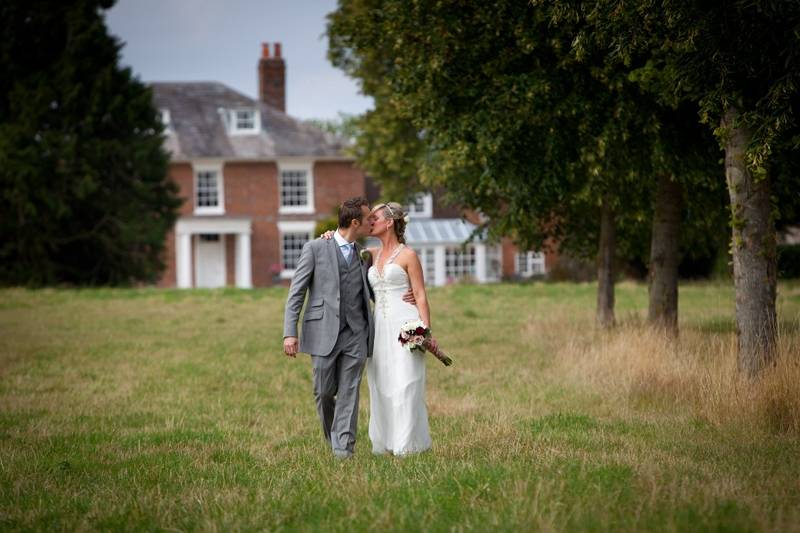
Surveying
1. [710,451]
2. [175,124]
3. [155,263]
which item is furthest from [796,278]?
[710,451]

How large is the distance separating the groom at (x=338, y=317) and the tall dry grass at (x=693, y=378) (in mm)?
3283

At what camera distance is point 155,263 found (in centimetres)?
3544

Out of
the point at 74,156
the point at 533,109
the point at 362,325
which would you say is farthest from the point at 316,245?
the point at 74,156

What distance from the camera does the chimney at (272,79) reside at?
156 feet

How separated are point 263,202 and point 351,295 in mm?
36553

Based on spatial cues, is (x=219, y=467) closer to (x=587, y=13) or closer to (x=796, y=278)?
(x=587, y=13)

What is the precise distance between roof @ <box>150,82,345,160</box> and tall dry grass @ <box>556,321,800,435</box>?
30.8 meters

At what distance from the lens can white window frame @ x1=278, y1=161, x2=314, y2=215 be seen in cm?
4369

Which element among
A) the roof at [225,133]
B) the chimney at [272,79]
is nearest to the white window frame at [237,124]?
the roof at [225,133]

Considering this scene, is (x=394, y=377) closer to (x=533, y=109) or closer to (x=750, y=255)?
(x=750, y=255)

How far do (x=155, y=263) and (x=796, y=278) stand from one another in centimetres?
2217

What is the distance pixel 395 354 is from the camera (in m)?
7.66

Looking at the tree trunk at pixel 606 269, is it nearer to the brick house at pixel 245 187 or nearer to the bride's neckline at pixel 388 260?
the bride's neckline at pixel 388 260

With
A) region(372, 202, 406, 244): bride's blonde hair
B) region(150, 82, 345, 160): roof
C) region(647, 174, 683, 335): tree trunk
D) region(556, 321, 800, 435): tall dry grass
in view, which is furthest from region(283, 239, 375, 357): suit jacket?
region(150, 82, 345, 160): roof
